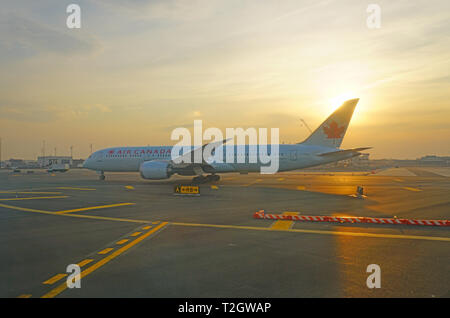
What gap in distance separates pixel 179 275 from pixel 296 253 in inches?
118

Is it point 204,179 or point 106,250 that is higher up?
point 204,179

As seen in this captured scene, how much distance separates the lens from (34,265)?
6445mm

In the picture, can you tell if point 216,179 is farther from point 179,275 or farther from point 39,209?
point 179,275

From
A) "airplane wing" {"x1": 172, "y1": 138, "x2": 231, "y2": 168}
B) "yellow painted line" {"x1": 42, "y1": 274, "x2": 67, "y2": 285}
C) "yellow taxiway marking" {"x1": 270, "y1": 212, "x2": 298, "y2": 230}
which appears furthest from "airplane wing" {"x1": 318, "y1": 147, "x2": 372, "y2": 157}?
"yellow painted line" {"x1": 42, "y1": 274, "x2": 67, "y2": 285}

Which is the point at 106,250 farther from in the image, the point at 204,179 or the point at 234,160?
the point at 234,160

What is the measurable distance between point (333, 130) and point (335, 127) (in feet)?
1.06

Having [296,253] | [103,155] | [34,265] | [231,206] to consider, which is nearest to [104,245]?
[34,265]

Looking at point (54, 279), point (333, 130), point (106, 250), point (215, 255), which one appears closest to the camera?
point (54, 279)

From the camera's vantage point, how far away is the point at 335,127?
27453 mm

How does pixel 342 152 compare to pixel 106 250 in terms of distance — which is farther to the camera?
pixel 342 152

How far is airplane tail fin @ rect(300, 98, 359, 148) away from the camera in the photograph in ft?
87.2

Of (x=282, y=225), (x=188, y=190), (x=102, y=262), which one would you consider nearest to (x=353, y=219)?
(x=282, y=225)

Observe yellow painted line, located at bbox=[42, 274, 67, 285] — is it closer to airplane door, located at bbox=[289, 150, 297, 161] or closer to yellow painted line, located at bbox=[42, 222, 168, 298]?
yellow painted line, located at bbox=[42, 222, 168, 298]
